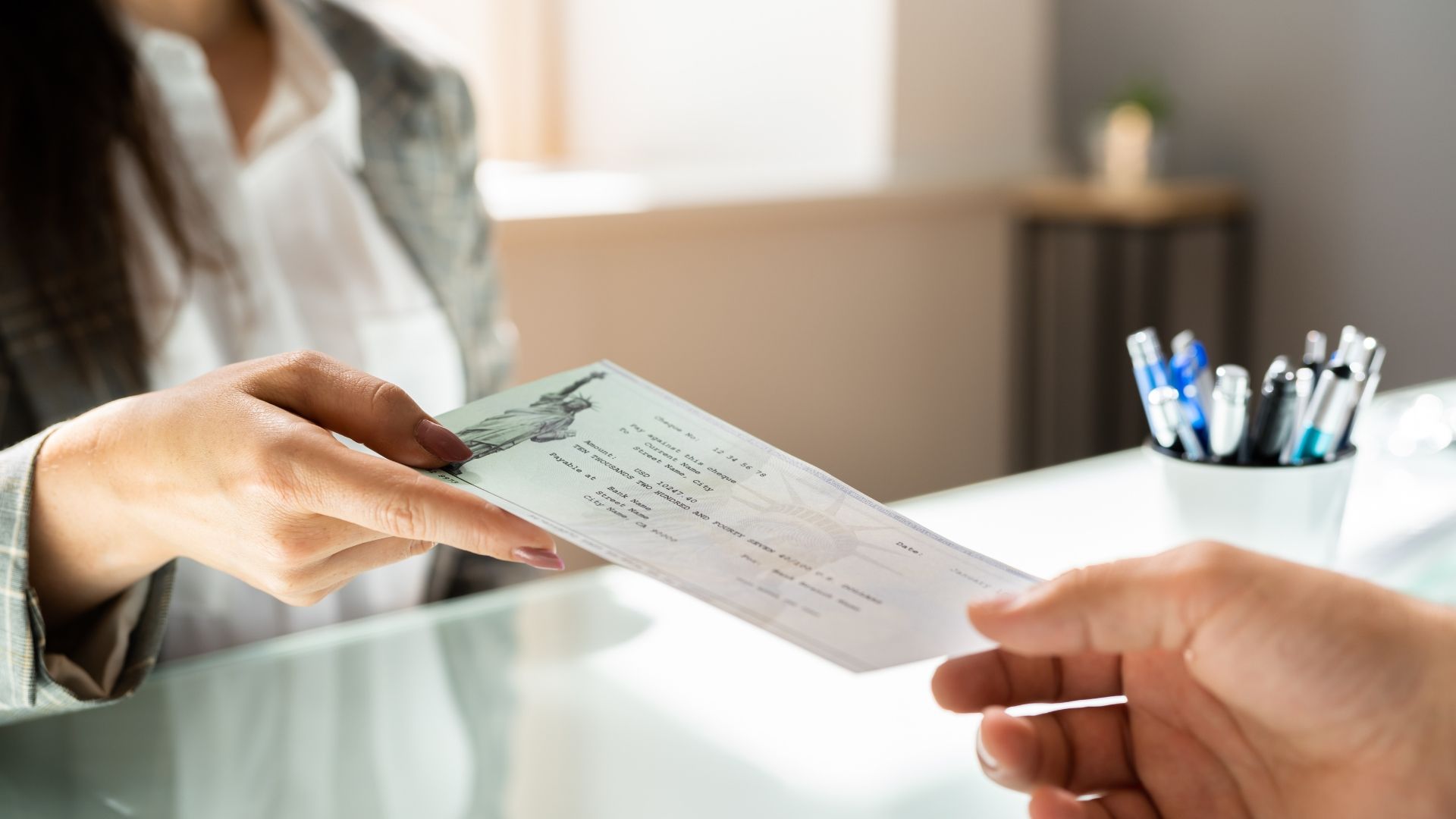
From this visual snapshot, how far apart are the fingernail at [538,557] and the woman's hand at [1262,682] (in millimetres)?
142

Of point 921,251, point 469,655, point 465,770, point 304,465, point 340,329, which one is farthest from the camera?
point 921,251

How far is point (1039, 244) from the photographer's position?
7.40 ft

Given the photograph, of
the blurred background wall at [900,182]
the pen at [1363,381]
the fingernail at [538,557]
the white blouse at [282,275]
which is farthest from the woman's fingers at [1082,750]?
the blurred background wall at [900,182]

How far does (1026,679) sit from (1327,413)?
0.91 feet

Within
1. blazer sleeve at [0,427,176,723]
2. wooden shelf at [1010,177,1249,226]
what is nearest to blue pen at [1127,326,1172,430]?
blazer sleeve at [0,427,176,723]

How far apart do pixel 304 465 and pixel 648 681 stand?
0.94 ft

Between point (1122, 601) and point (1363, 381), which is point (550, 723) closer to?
point (1122, 601)

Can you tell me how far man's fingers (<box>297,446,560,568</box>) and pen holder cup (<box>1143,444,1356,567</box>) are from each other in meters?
0.40

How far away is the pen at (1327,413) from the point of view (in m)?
0.66

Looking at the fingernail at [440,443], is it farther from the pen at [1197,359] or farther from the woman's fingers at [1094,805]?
the pen at [1197,359]

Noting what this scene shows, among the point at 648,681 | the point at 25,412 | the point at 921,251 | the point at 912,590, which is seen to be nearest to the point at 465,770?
the point at 648,681

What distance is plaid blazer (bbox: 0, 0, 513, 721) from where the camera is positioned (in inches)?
33.1

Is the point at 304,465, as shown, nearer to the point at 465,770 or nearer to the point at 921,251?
the point at 465,770

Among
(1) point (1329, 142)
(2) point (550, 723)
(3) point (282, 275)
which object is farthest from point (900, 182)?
(2) point (550, 723)
